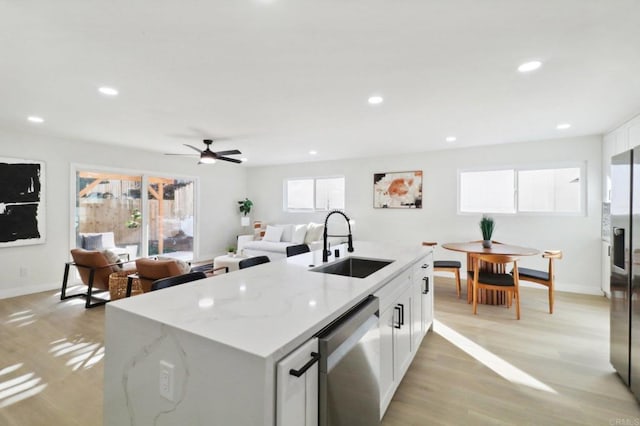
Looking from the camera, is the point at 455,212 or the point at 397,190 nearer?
the point at 455,212

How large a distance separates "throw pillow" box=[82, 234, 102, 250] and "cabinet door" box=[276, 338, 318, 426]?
553 cm

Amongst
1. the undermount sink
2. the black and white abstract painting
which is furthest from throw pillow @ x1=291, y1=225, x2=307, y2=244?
the black and white abstract painting

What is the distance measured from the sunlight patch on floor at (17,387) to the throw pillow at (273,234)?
4588 millimetres

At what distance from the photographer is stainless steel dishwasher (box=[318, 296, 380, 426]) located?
1057mm

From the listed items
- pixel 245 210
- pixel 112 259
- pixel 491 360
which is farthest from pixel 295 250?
pixel 245 210

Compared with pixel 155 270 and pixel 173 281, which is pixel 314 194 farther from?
pixel 173 281

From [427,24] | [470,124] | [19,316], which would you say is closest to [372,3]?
[427,24]

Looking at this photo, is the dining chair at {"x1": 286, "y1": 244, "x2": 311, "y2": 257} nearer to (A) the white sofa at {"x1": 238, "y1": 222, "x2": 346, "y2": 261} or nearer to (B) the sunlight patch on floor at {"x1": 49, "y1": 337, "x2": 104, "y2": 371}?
(B) the sunlight patch on floor at {"x1": 49, "y1": 337, "x2": 104, "y2": 371}

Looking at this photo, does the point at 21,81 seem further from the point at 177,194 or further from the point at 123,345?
the point at 177,194

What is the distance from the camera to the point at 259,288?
1.57 m

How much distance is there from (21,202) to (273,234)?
4122mm

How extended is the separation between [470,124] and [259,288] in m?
3.60

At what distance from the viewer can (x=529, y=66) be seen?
90.9 inches

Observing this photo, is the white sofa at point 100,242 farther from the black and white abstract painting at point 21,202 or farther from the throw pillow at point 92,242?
the black and white abstract painting at point 21,202
